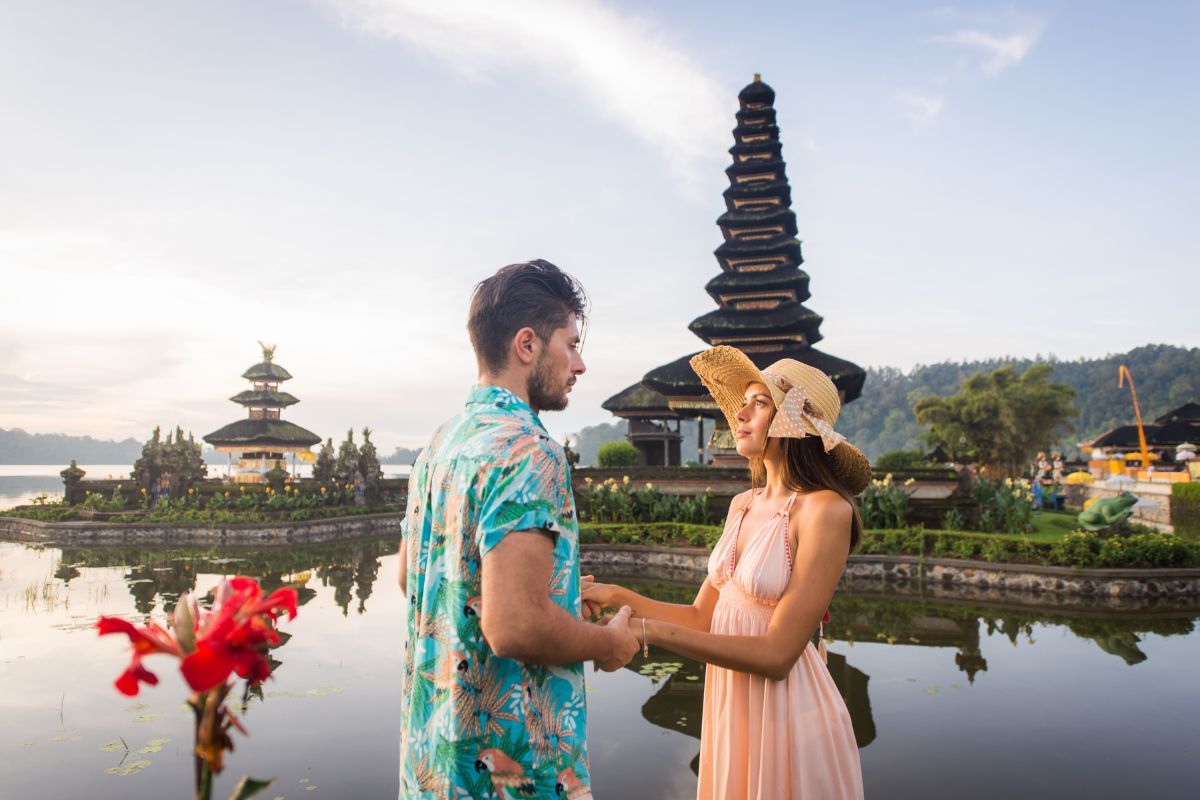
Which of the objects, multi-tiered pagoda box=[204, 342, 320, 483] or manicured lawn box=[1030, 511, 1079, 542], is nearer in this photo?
manicured lawn box=[1030, 511, 1079, 542]

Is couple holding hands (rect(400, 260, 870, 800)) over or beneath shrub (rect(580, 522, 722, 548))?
over

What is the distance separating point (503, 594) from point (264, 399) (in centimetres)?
3968

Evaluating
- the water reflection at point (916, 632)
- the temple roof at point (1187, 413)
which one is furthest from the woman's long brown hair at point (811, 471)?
→ the temple roof at point (1187, 413)

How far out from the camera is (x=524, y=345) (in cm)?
175

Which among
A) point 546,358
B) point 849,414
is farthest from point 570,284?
point 849,414

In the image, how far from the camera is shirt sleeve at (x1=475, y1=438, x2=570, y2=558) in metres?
1.47

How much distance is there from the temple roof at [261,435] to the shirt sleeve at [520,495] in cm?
3745

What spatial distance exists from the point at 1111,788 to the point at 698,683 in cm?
344

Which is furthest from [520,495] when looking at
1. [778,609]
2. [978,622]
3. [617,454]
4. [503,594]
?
[617,454]

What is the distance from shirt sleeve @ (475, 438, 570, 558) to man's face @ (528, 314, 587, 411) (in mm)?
240

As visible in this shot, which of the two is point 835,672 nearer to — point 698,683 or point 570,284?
point 698,683

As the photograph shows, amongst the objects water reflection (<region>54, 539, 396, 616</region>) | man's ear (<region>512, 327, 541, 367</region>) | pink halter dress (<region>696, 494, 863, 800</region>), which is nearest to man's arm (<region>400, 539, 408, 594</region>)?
man's ear (<region>512, 327, 541, 367</region>)

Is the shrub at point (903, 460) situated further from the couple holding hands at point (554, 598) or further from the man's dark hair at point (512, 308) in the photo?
the man's dark hair at point (512, 308)

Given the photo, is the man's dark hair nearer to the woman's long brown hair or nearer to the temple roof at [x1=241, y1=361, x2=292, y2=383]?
the woman's long brown hair
